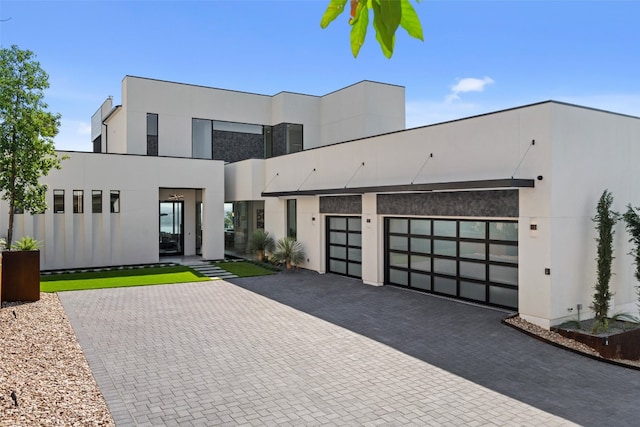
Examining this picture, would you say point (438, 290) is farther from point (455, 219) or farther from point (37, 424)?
point (37, 424)

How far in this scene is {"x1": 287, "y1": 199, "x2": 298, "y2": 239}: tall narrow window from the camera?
66.2 feet

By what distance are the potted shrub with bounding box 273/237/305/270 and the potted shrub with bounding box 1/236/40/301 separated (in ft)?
29.6

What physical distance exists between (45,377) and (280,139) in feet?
68.0

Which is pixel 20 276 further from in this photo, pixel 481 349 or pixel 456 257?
pixel 456 257

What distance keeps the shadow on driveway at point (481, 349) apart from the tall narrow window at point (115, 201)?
8646 mm

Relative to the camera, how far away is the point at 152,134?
23594 millimetres

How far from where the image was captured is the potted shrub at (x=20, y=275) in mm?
12359

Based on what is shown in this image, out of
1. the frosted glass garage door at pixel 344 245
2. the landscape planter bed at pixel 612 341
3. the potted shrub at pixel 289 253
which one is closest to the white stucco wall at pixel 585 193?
the landscape planter bed at pixel 612 341

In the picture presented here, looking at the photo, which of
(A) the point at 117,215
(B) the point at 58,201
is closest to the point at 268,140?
(A) the point at 117,215

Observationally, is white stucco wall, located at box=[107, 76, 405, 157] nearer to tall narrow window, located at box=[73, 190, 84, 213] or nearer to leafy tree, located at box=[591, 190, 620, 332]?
tall narrow window, located at box=[73, 190, 84, 213]

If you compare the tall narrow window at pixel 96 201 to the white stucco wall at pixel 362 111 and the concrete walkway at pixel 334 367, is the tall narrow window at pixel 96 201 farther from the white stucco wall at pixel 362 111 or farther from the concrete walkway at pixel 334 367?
the white stucco wall at pixel 362 111

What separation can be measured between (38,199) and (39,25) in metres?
9.56

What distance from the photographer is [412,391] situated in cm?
709

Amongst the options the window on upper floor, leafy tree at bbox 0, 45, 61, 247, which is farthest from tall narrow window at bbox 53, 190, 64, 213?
the window on upper floor
